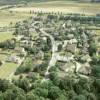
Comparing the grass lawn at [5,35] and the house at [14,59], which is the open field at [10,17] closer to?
the grass lawn at [5,35]

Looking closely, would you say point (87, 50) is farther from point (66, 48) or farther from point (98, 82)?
point (98, 82)

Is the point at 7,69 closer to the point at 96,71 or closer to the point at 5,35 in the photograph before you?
the point at 96,71

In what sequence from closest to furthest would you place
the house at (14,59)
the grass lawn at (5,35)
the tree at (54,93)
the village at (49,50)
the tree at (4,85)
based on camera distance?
the tree at (54,93)
the tree at (4,85)
the village at (49,50)
the house at (14,59)
the grass lawn at (5,35)

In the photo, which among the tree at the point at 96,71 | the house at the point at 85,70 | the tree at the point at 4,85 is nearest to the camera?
the tree at the point at 4,85

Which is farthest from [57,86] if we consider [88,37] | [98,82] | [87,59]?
[88,37]

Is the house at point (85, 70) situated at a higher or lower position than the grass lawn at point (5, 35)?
lower

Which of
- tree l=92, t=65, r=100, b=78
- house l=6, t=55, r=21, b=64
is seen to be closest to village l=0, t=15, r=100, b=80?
house l=6, t=55, r=21, b=64

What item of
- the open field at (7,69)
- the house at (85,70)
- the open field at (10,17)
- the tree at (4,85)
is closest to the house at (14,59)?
the open field at (7,69)

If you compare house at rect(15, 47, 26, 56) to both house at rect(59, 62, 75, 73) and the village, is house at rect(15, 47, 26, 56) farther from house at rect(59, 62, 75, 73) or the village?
house at rect(59, 62, 75, 73)
